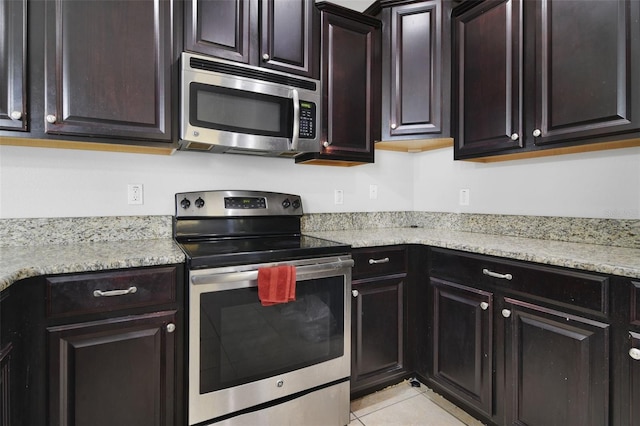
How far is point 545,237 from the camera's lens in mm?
1875

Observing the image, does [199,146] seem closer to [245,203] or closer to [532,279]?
[245,203]

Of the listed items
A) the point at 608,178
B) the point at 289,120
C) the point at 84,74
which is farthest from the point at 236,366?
the point at 608,178

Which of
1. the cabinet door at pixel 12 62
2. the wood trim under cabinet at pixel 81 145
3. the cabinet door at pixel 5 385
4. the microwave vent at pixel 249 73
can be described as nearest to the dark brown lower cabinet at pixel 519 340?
the microwave vent at pixel 249 73

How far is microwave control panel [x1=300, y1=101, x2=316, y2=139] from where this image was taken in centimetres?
179

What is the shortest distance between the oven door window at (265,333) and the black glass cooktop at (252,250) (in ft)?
0.42

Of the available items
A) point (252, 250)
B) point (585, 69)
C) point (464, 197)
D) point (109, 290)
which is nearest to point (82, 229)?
point (109, 290)

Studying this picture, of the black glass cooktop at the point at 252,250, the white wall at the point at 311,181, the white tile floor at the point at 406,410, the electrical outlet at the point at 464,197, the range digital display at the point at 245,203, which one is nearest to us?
the black glass cooktop at the point at 252,250

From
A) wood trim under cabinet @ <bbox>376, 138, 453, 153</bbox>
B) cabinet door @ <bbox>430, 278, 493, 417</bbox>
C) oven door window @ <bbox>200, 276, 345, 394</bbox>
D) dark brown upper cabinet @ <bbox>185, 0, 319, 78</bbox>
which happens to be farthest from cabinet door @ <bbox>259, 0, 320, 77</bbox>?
cabinet door @ <bbox>430, 278, 493, 417</bbox>

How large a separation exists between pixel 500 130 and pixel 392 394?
5.38 feet

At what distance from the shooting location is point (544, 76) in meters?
1.61

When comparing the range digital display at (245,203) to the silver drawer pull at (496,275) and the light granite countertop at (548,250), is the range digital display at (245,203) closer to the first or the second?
the light granite countertop at (548,250)

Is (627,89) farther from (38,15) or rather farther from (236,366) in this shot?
(38,15)

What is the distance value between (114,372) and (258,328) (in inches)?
21.7

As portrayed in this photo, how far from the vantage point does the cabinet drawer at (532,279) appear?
3.95 ft
